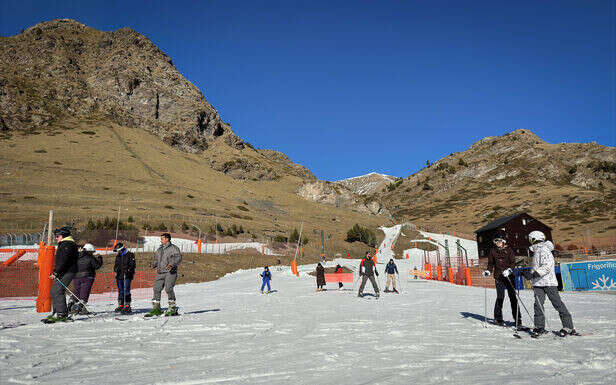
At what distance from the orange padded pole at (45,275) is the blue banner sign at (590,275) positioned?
20357 millimetres

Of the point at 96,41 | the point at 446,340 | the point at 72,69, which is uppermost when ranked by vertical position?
the point at 96,41

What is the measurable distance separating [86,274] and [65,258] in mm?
1690

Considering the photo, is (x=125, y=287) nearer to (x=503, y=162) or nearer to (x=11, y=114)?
(x=11, y=114)

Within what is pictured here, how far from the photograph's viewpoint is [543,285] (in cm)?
735

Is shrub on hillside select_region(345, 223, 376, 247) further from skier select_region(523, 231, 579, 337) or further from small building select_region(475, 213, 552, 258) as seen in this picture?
skier select_region(523, 231, 579, 337)

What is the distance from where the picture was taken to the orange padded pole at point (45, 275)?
11.1 m

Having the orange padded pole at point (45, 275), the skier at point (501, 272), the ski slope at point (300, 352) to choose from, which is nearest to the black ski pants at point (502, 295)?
the skier at point (501, 272)

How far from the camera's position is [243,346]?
645cm

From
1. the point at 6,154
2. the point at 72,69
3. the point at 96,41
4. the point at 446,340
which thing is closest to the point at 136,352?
the point at 446,340

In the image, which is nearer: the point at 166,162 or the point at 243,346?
the point at 243,346

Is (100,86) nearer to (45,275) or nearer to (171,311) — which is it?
(45,275)

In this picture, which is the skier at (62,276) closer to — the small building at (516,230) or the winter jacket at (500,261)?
the winter jacket at (500,261)

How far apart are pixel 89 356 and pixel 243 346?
2.20m

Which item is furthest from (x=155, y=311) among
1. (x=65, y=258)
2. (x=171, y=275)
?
(x=65, y=258)
